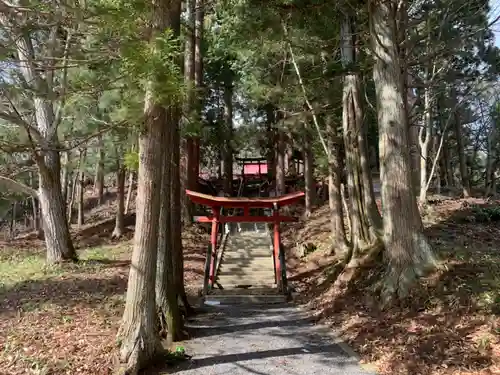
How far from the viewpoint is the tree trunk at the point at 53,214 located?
982 cm

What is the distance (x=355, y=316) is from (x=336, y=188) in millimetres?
5078

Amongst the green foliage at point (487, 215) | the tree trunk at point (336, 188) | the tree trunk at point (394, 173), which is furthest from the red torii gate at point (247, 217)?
the green foliage at point (487, 215)

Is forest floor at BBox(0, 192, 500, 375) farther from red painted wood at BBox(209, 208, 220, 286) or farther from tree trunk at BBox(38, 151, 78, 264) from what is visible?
red painted wood at BBox(209, 208, 220, 286)

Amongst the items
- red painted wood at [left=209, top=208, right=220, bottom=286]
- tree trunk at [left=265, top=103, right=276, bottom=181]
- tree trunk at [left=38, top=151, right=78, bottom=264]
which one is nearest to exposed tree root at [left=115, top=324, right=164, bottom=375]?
tree trunk at [left=38, top=151, right=78, bottom=264]

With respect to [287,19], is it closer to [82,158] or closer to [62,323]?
[62,323]

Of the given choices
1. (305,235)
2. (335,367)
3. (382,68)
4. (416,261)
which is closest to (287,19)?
(382,68)

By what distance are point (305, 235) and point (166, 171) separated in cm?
992

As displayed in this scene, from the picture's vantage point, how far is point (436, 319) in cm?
557

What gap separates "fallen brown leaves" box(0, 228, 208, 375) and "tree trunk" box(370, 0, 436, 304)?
4005 mm

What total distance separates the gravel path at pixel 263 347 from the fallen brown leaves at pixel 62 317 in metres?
1.06

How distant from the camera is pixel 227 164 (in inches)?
889

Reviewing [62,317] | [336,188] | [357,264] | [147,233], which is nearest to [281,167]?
[336,188]

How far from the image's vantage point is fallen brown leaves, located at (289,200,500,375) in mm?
4625

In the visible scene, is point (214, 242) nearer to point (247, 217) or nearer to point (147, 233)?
point (247, 217)
